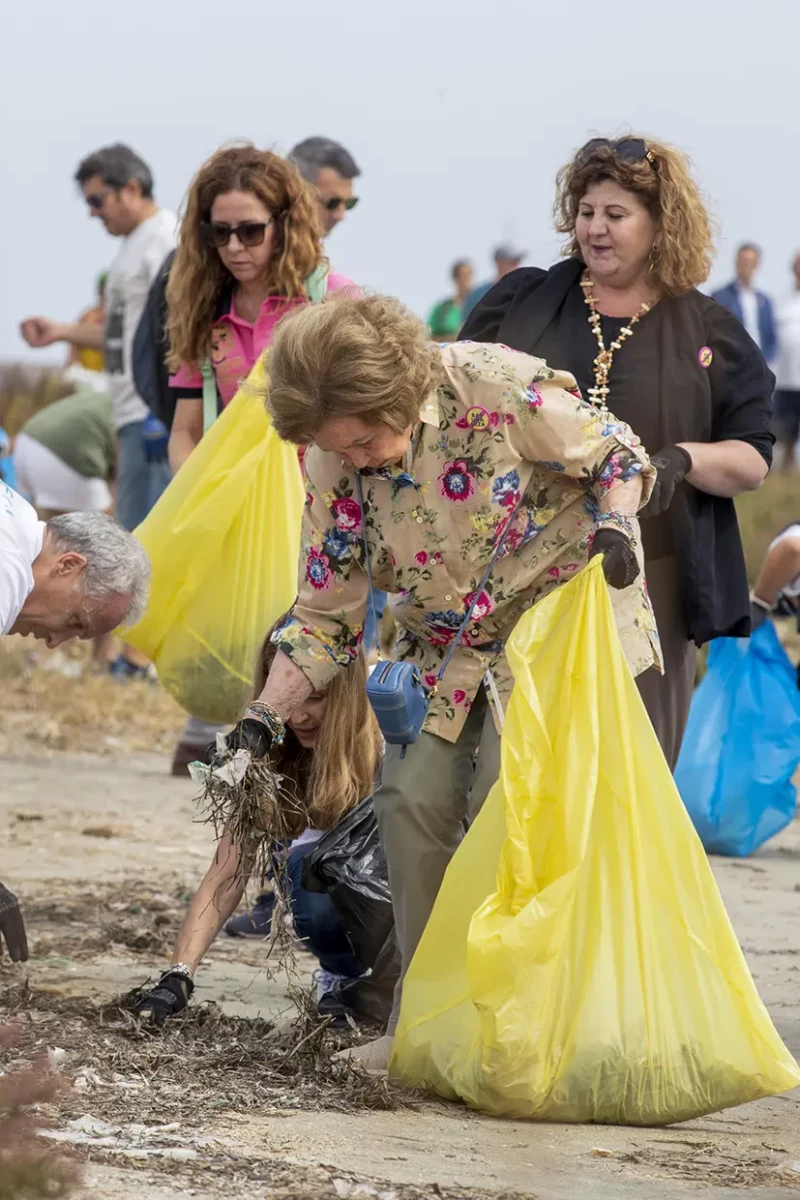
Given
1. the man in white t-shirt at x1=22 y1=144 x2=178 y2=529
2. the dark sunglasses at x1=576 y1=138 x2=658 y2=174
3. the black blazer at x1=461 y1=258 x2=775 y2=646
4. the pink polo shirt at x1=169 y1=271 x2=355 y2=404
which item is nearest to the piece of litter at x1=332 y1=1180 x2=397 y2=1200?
the black blazer at x1=461 y1=258 x2=775 y2=646

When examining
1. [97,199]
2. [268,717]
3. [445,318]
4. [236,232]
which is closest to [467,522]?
[268,717]

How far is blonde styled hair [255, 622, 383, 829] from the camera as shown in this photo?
374cm

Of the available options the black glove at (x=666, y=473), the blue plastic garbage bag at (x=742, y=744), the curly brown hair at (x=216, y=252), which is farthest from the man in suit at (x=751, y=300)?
the black glove at (x=666, y=473)

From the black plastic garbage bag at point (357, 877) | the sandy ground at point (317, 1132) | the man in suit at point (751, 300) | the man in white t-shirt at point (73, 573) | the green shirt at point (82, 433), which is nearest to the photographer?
the sandy ground at point (317, 1132)

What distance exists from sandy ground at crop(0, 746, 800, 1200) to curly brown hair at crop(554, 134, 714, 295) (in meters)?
1.60

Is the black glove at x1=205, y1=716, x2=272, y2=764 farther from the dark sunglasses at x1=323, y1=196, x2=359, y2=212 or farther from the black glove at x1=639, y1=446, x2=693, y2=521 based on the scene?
the dark sunglasses at x1=323, y1=196, x2=359, y2=212

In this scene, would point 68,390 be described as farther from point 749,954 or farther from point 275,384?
point 275,384

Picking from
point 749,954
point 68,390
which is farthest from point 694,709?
point 68,390

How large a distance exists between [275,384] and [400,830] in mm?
852

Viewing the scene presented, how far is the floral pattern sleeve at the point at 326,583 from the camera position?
340cm

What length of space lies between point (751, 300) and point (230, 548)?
8.15 meters

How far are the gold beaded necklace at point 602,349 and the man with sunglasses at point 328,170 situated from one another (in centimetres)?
194

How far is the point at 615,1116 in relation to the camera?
320 cm

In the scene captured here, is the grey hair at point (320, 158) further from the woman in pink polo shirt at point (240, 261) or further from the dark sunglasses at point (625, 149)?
the dark sunglasses at point (625, 149)
